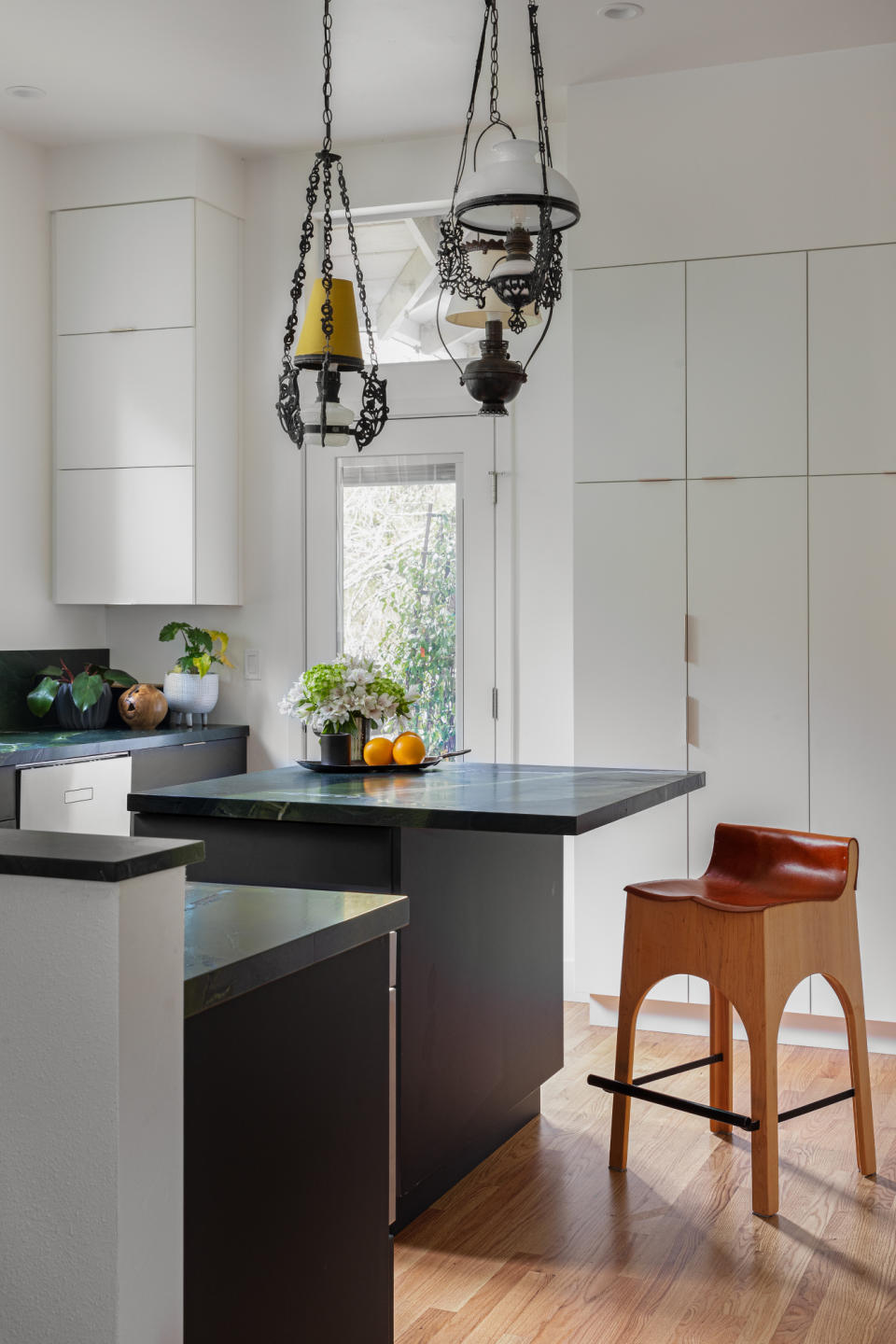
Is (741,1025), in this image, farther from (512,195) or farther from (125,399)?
(125,399)

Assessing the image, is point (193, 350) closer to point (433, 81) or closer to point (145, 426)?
point (145, 426)

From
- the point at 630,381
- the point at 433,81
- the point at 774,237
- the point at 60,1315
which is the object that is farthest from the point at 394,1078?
the point at 433,81

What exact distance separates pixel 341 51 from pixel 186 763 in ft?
7.72

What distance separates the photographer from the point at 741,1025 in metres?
4.11

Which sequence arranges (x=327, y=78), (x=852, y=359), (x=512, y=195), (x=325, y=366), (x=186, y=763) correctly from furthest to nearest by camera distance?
(x=186, y=763), (x=852, y=359), (x=325, y=366), (x=327, y=78), (x=512, y=195)

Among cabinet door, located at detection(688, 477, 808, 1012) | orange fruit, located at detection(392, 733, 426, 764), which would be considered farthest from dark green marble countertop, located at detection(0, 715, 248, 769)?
cabinet door, located at detection(688, 477, 808, 1012)

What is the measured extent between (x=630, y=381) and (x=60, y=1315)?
11.2 ft

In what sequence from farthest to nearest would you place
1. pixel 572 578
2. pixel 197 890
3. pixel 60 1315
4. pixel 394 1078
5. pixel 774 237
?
pixel 572 578 < pixel 774 237 < pixel 394 1078 < pixel 197 890 < pixel 60 1315

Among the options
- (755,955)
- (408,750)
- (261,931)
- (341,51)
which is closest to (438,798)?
(408,750)

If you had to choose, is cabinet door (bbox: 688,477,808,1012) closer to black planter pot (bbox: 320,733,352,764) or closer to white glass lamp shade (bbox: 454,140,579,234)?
black planter pot (bbox: 320,733,352,764)

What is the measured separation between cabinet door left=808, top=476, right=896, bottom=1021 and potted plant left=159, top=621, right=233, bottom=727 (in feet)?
7.03

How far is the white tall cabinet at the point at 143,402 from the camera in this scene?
4695 mm

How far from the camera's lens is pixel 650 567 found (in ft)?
13.6

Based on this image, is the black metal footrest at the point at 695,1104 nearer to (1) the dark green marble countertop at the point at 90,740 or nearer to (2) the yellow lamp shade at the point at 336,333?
(2) the yellow lamp shade at the point at 336,333
